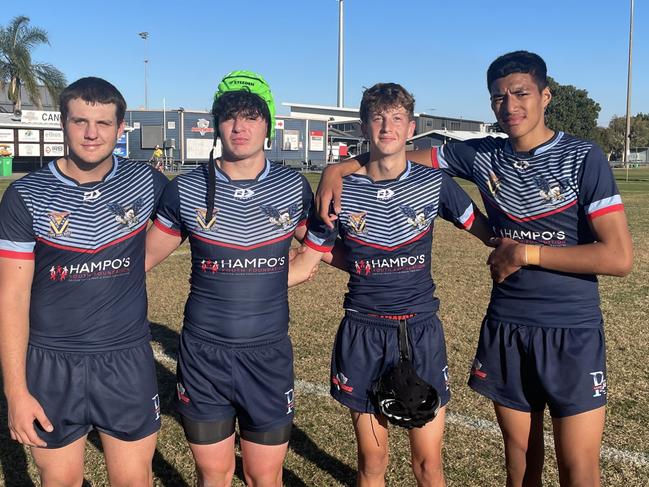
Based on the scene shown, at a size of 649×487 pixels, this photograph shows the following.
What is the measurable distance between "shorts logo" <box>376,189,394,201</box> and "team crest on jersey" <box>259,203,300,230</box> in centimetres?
42

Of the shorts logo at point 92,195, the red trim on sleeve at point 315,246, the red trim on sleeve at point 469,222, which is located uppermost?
the shorts logo at point 92,195

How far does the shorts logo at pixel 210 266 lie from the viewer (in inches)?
112

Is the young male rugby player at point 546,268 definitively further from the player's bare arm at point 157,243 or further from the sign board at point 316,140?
the sign board at point 316,140

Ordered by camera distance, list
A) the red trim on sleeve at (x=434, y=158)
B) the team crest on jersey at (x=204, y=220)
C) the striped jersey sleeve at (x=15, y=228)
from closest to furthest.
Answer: the striped jersey sleeve at (x=15, y=228) < the team crest on jersey at (x=204, y=220) < the red trim on sleeve at (x=434, y=158)

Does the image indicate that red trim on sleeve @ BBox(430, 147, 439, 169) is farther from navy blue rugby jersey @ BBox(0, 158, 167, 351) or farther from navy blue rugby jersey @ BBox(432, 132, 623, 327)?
navy blue rugby jersey @ BBox(0, 158, 167, 351)

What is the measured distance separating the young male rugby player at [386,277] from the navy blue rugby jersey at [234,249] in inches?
12.6

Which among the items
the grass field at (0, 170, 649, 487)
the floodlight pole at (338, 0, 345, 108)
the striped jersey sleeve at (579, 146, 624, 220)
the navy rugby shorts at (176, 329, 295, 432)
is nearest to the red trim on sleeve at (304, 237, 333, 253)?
the navy rugby shorts at (176, 329, 295, 432)

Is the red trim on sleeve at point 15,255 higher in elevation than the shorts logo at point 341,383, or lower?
higher

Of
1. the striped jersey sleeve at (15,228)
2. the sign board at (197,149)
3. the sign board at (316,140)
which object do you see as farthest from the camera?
the sign board at (316,140)

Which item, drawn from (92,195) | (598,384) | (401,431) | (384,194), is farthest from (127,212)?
(401,431)

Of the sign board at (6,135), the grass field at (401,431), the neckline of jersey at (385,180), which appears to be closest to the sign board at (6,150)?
the sign board at (6,135)

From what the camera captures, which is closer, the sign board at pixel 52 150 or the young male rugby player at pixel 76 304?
the young male rugby player at pixel 76 304

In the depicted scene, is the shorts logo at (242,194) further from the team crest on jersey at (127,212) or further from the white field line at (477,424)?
the white field line at (477,424)

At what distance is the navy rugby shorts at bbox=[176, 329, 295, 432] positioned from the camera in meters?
2.82
